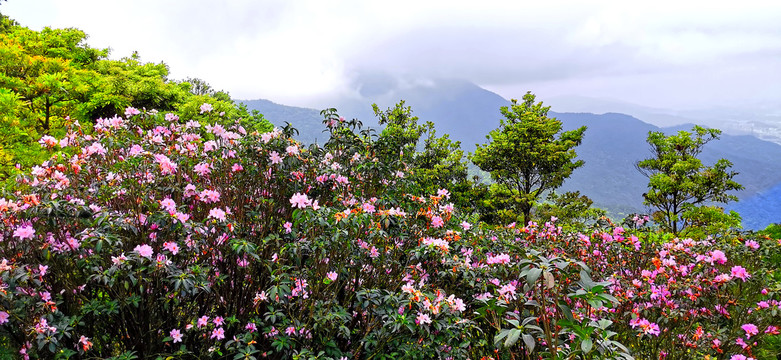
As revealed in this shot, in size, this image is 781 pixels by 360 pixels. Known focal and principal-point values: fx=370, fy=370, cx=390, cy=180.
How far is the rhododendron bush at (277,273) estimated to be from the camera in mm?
2545

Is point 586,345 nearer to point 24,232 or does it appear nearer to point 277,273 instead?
point 277,273

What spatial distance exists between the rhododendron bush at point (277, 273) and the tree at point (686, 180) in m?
16.5

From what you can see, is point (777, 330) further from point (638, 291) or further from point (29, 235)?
point (29, 235)

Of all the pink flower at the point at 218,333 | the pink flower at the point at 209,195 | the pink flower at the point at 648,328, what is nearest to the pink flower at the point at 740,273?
the pink flower at the point at 648,328

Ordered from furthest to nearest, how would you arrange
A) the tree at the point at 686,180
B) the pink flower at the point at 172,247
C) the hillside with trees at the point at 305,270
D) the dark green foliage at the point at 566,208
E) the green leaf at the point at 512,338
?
the tree at the point at 686,180, the dark green foliage at the point at 566,208, the pink flower at the point at 172,247, the hillside with trees at the point at 305,270, the green leaf at the point at 512,338

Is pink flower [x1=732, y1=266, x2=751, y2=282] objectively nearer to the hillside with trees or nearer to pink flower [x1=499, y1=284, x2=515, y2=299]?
the hillside with trees

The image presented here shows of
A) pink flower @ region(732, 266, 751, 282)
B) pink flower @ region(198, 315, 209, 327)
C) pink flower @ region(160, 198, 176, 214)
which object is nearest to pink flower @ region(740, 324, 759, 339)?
pink flower @ region(732, 266, 751, 282)

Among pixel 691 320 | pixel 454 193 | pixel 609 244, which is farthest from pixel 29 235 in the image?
pixel 454 193

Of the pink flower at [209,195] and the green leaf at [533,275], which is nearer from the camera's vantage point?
the green leaf at [533,275]

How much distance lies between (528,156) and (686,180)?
750 cm

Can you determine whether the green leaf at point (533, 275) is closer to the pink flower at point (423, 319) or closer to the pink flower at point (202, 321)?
the pink flower at point (423, 319)

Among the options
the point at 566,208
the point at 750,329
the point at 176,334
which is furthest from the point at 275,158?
the point at 566,208

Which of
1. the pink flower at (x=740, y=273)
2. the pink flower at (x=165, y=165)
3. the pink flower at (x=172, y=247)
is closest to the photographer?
the pink flower at (x=172, y=247)

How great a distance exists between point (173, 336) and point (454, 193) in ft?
54.5
